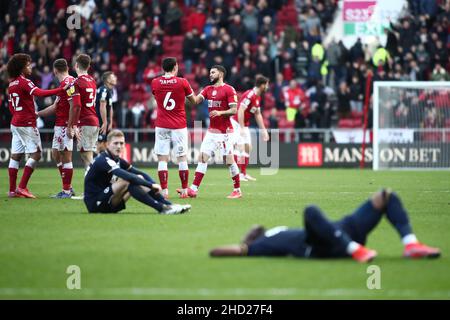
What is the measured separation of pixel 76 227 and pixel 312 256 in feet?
13.0

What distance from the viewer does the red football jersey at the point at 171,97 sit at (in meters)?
17.3

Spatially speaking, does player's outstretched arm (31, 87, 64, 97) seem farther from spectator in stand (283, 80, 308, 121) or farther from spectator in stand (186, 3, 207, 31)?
spectator in stand (186, 3, 207, 31)

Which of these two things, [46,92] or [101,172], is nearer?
[101,172]

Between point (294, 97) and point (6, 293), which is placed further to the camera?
point (294, 97)

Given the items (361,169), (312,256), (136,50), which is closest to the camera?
(312,256)

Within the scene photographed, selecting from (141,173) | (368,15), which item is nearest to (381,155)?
(368,15)

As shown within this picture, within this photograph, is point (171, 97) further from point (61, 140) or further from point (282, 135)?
point (282, 135)

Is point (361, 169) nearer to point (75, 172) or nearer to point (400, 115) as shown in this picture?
point (400, 115)

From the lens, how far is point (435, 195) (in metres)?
18.3

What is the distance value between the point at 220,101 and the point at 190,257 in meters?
8.72

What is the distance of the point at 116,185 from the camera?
1286cm

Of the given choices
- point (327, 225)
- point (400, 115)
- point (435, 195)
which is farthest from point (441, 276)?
A: point (400, 115)

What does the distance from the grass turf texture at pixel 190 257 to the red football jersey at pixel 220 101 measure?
1.37 metres

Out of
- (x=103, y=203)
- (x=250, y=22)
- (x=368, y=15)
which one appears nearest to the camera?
(x=103, y=203)
